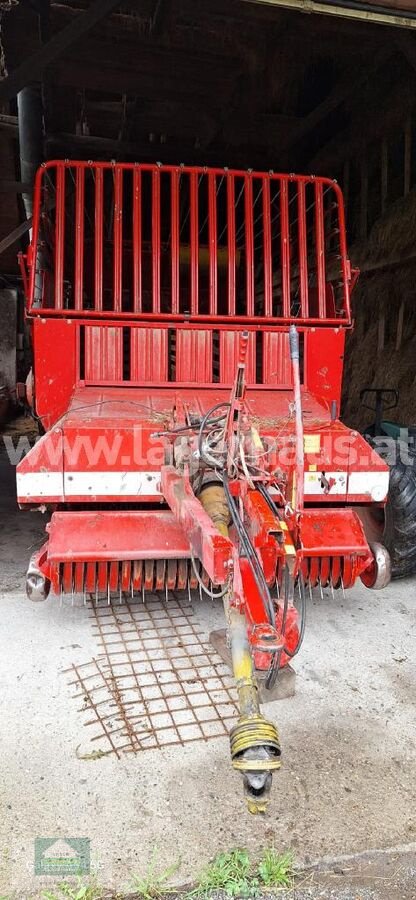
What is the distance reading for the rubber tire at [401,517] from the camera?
3.40 meters

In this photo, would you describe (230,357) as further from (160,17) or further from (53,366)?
(160,17)

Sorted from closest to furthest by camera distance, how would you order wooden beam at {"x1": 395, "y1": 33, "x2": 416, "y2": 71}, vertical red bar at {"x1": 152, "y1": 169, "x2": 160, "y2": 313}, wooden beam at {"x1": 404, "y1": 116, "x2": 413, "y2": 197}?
vertical red bar at {"x1": 152, "y1": 169, "x2": 160, "y2": 313}, wooden beam at {"x1": 395, "y1": 33, "x2": 416, "y2": 71}, wooden beam at {"x1": 404, "y1": 116, "x2": 413, "y2": 197}

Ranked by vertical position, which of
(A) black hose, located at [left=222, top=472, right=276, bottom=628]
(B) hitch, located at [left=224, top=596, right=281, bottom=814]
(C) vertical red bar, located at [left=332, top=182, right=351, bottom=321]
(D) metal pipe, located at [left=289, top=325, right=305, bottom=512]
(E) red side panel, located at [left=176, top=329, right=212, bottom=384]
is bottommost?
(B) hitch, located at [left=224, top=596, right=281, bottom=814]

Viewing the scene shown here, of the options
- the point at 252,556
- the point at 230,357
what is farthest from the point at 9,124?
the point at 252,556

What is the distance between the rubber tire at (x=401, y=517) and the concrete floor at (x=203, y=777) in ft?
2.29

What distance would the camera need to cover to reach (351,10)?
3074 millimetres

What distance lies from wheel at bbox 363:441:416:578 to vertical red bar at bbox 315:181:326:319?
1123 millimetres

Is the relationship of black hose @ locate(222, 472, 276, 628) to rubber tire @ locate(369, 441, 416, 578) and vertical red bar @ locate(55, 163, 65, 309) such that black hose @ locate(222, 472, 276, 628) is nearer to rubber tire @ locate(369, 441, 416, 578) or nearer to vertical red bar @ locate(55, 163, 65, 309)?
rubber tire @ locate(369, 441, 416, 578)

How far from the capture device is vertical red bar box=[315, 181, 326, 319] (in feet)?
12.6

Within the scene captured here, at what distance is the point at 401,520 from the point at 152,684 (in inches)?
66.0

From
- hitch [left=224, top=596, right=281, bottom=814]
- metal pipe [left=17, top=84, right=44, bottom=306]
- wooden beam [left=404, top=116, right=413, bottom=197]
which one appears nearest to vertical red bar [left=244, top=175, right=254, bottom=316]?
hitch [left=224, top=596, right=281, bottom=814]

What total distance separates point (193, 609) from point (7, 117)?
5.63 meters

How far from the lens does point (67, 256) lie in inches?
191

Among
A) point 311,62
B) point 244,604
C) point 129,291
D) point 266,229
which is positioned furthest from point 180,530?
point 311,62
